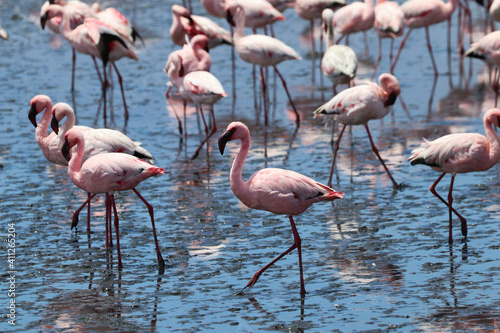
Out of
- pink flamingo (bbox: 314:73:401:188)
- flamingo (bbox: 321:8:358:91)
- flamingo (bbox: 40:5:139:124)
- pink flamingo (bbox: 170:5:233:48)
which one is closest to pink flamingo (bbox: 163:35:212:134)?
flamingo (bbox: 40:5:139:124)

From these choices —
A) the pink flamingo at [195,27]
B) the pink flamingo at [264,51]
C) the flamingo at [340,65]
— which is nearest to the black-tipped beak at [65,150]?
the flamingo at [340,65]

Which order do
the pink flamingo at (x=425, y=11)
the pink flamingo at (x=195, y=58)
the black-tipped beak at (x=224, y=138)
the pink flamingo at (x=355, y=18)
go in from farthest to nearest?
the pink flamingo at (x=425, y=11) < the pink flamingo at (x=355, y=18) < the pink flamingo at (x=195, y=58) < the black-tipped beak at (x=224, y=138)

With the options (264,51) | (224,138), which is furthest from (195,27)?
(224,138)

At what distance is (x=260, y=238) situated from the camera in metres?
6.63

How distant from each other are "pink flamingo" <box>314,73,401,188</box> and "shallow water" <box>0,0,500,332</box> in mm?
604

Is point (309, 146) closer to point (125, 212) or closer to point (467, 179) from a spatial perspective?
point (467, 179)

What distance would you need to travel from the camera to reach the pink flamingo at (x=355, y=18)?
12289mm

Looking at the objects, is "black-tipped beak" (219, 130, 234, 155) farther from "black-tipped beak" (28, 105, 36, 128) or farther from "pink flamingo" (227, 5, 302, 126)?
"pink flamingo" (227, 5, 302, 126)

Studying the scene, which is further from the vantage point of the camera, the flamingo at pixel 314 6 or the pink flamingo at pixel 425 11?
the flamingo at pixel 314 6

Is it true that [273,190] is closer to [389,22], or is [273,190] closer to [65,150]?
[65,150]

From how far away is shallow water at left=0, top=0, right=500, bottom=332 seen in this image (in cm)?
511

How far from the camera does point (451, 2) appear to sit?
13.0 meters

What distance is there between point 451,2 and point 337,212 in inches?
269

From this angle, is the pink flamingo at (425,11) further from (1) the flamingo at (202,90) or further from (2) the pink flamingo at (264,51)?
(1) the flamingo at (202,90)
